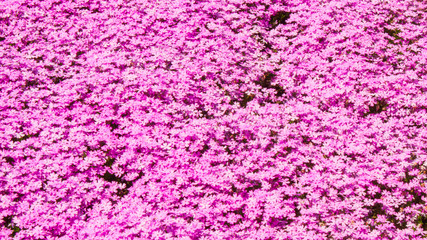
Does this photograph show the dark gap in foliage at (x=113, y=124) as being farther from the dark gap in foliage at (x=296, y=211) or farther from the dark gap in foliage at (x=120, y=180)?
the dark gap in foliage at (x=296, y=211)

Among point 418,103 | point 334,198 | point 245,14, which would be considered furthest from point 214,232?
point 245,14

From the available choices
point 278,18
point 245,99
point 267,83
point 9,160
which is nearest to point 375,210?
point 245,99

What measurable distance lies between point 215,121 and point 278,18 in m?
5.61

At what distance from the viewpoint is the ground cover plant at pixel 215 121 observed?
5762mm

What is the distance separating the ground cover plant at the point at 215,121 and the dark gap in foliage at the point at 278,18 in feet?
0.18

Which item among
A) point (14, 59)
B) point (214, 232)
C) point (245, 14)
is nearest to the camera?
point (214, 232)

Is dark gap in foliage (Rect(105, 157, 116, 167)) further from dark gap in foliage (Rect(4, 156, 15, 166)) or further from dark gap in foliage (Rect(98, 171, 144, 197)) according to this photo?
dark gap in foliage (Rect(4, 156, 15, 166))

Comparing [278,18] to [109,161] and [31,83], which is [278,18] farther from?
[31,83]

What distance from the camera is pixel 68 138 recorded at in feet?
23.8

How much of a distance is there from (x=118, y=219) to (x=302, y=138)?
163 inches

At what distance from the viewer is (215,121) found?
7.52 meters

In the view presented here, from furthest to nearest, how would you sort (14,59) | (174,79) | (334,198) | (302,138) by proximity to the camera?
(14,59) → (174,79) → (302,138) → (334,198)

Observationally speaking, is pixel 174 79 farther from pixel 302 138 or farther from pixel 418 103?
pixel 418 103

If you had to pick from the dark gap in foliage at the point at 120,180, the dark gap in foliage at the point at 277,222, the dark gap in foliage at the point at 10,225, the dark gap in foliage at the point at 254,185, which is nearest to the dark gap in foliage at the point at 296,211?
the dark gap in foliage at the point at 277,222
